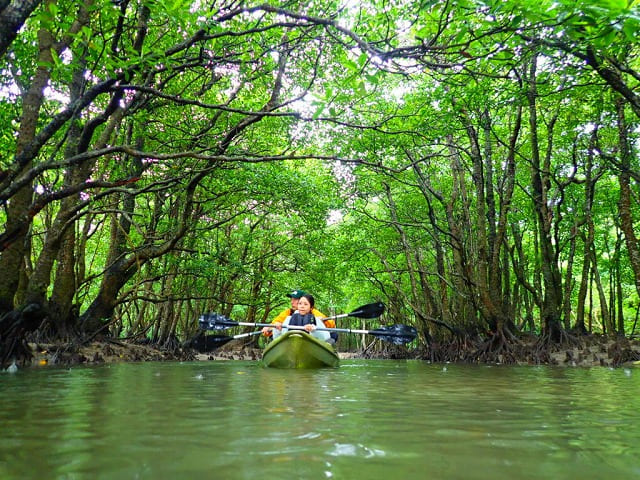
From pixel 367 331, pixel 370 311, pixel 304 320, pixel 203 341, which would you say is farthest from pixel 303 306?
pixel 203 341

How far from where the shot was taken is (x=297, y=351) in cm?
741

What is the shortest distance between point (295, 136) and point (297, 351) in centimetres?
609

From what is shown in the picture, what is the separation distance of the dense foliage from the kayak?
8.43ft

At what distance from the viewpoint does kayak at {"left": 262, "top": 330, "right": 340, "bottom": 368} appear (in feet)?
24.0

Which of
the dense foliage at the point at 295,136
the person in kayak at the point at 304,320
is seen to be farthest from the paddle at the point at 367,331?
the dense foliage at the point at 295,136

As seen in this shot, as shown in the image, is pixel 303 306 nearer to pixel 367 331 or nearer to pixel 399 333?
pixel 367 331

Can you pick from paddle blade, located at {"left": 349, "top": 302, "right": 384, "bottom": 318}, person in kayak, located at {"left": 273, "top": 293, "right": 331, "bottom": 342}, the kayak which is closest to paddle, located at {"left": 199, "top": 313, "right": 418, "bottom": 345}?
person in kayak, located at {"left": 273, "top": 293, "right": 331, "bottom": 342}

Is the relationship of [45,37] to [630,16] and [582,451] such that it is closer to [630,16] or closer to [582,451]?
[630,16]

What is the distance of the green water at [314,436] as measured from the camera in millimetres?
1617

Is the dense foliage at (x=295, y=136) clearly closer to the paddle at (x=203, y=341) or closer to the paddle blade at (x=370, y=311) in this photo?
the paddle at (x=203, y=341)

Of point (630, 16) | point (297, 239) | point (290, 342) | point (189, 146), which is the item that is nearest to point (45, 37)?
point (189, 146)

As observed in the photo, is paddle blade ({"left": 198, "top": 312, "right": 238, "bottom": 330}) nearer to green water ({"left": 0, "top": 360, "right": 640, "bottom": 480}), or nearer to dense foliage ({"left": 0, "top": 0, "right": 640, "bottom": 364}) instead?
dense foliage ({"left": 0, "top": 0, "right": 640, "bottom": 364})

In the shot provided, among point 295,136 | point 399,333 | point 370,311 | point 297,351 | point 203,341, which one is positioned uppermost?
point 295,136

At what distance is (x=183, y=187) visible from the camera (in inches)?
381
